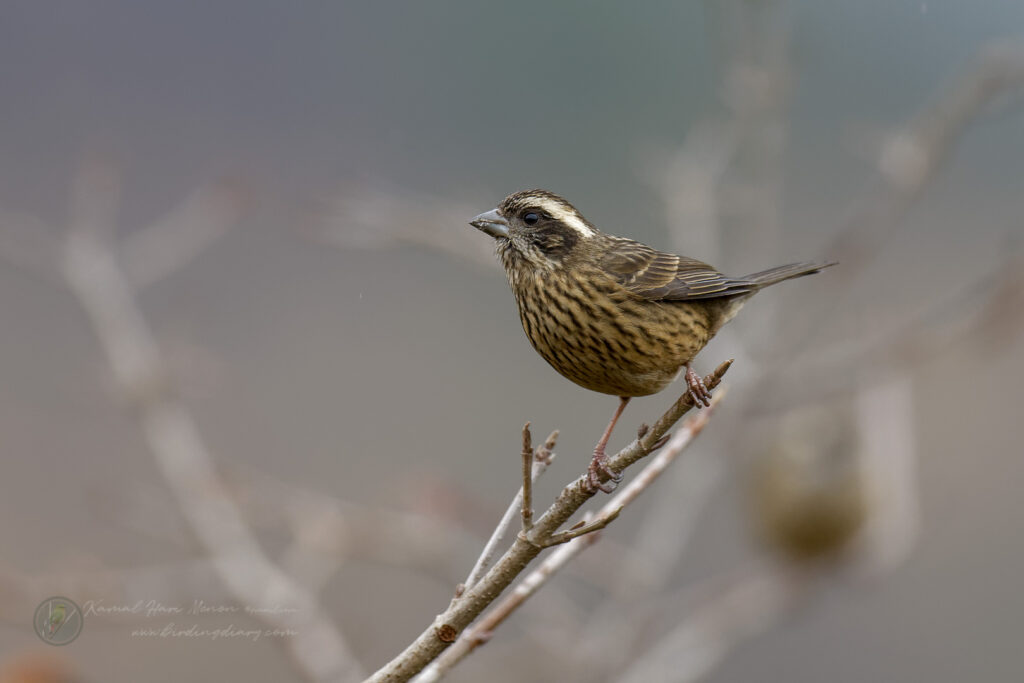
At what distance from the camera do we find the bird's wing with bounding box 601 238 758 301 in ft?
14.4

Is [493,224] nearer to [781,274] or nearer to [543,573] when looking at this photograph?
[781,274]

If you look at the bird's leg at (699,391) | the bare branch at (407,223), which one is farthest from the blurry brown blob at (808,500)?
the bird's leg at (699,391)

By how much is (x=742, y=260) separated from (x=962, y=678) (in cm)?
697

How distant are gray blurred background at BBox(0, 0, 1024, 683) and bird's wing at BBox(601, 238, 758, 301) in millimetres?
1476

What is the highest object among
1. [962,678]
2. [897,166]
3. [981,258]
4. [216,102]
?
[981,258]

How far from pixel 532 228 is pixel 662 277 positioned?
561 mm

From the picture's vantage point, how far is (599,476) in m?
3.51

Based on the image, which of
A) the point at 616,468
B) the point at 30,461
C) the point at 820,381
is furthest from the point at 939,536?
the point at 616,468

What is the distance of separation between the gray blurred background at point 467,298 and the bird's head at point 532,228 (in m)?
1.47

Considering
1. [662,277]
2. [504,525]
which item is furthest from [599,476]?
[662,277]

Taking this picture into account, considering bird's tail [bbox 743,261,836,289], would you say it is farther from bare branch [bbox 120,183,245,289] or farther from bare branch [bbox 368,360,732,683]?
bare branch [bbox 120,183,245,289]

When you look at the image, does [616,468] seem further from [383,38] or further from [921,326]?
[383,38]

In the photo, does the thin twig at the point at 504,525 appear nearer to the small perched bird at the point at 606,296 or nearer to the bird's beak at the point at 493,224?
the small perched bird at the point at 606,296

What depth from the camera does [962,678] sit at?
11398 millimetres
